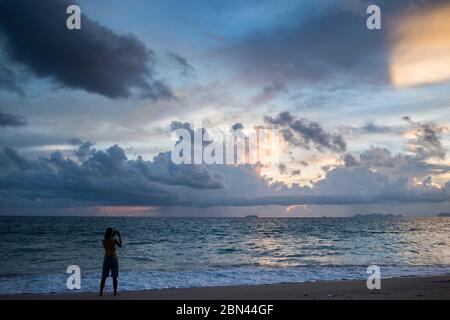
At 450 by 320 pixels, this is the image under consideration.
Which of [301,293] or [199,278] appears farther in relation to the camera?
[199,278]

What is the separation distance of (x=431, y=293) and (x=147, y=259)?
24.0 m

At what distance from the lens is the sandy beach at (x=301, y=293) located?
1408cm

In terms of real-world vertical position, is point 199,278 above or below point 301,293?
below

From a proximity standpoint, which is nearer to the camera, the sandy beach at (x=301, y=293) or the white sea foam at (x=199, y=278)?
the sandy beach at (x=301, y=293)

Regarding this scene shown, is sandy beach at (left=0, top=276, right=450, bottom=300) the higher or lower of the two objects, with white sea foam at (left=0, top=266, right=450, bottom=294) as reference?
higher

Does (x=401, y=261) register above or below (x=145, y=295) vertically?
below

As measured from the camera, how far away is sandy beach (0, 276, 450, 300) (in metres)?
14.1

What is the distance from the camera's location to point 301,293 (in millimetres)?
15344

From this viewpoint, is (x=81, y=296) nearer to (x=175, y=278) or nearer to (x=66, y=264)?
(x=175, y=278)

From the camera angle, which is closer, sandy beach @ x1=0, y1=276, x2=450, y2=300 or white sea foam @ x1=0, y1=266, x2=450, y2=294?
sandy beach @ x1=0, y1=276, x2=450, y2=300

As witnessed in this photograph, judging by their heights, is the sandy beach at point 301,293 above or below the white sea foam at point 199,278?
above
